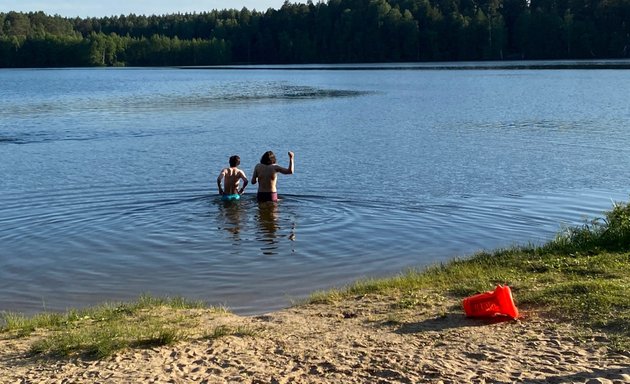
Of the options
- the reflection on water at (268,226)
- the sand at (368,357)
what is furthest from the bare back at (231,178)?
the sand at (368,357)

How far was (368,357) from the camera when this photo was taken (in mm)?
7598

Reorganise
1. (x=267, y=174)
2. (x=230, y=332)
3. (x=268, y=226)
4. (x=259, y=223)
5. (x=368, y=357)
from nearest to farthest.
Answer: (x=368, y=357)
(x=230, y=332)
(x=268, y=226)
(x=259, y=223)
(x=267, y=174)

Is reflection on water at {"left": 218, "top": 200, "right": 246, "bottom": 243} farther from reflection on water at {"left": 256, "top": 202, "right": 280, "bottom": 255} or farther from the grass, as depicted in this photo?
the grass

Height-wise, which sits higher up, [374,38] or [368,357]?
[374,38]

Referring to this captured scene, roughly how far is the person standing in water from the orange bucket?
939cm

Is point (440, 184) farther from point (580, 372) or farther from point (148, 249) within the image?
point (580, 372)

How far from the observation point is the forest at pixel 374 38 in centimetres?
13100

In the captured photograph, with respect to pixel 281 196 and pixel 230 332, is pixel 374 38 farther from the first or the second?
pixel 230 332

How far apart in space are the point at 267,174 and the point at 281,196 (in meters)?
1.86

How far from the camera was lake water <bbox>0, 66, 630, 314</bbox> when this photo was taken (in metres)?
12.9

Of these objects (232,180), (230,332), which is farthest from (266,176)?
(230,332)

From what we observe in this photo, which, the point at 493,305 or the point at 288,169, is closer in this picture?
the point at 493,305

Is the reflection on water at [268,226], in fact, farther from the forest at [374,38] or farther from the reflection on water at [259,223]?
the forest at [374,38]

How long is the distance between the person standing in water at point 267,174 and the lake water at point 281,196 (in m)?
0.37
